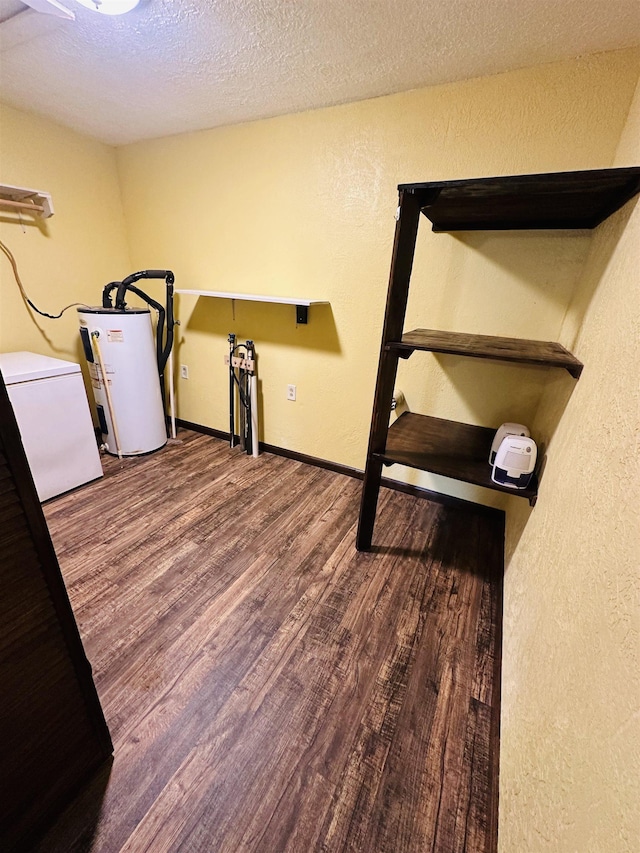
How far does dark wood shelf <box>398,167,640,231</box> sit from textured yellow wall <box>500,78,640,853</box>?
95 millimetres

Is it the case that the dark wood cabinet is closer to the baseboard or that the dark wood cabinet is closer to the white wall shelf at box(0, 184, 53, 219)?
the baseboard

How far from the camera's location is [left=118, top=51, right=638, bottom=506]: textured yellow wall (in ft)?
4.78

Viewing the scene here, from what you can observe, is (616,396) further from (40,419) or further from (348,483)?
(40,419)

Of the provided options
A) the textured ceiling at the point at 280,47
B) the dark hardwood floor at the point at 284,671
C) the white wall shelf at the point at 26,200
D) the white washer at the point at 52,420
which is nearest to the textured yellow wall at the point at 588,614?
the dark hardwood floor at the point at 284,671

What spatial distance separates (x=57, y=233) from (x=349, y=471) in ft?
8.42

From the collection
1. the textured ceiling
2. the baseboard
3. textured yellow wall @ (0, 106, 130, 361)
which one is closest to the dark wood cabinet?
the textured ceiling

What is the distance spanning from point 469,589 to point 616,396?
112 cm

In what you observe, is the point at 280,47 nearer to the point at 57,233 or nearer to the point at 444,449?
the point at 444,449

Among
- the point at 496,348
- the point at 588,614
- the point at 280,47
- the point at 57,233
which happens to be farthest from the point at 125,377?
the point at 588,614

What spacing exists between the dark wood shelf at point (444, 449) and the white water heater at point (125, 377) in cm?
175

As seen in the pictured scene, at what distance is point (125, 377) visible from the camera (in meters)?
2.35

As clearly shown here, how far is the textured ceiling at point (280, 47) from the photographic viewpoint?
115 centimetres

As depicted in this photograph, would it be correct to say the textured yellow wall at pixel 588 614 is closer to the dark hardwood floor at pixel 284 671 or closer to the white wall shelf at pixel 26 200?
the dark hardwood floor at pixel 284 671

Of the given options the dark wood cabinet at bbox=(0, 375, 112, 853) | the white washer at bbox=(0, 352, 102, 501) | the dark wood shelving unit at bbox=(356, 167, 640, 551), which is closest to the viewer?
the dark wood cabinet at bbox=(0, 375, 112, 853)
